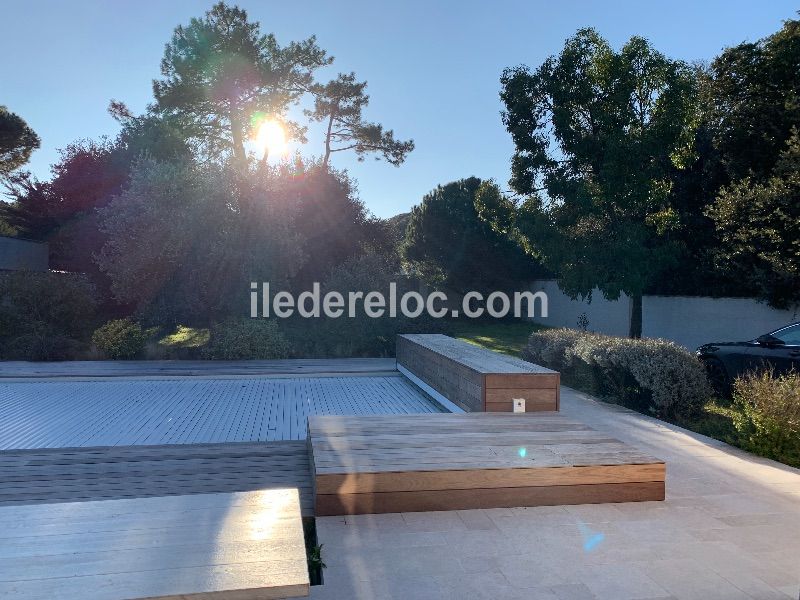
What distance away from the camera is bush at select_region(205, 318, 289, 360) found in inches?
500

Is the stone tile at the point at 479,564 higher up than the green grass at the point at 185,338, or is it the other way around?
the green grass at the point at 185,338

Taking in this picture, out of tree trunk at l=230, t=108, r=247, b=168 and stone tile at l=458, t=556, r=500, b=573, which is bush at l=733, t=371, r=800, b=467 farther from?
tree trunk at l=230, t=108, r=247, b=168

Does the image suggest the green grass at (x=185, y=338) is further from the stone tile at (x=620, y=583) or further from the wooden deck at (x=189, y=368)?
the stone tile at (x=620, y=583)

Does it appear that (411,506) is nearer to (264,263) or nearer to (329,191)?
(264,263)

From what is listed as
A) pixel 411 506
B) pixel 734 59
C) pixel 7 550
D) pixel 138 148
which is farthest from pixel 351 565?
pixel 138 148

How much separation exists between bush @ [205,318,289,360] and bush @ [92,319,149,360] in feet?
4.85

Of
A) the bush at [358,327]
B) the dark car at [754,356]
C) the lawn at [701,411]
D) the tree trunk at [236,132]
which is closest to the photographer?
the lawn at [701,411]

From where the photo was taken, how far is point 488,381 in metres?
5.94

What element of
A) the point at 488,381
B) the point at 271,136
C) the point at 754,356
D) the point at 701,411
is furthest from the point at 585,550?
the point at 271,136

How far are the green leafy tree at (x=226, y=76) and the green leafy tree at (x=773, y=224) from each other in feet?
52.8

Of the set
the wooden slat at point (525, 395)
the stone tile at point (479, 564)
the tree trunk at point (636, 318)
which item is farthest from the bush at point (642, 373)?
the tree trunk at point (636, 318)

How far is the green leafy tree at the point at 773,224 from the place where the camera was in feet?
32.3

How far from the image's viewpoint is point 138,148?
766 inches

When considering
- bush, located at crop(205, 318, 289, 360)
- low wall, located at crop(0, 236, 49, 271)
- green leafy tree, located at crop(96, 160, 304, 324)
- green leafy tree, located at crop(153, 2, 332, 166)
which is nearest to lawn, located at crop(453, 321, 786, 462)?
bush, located at crop(205, 318, 289, 360)
